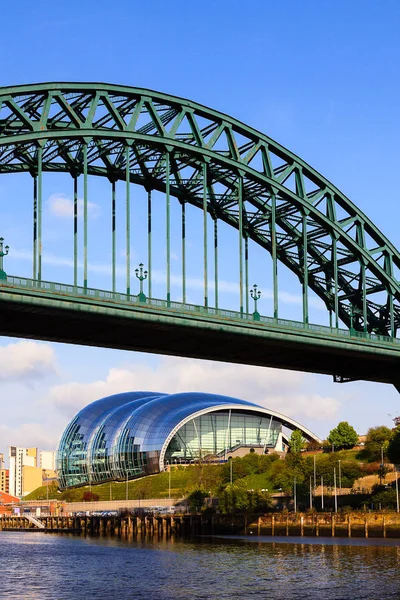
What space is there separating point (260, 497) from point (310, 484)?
21.2 feet

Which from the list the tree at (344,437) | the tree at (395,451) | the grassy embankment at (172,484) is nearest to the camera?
the tree at (395,451)

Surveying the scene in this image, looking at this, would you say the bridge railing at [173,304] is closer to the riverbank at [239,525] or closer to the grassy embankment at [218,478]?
the riverbank at [239,525]

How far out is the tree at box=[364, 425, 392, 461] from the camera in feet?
452

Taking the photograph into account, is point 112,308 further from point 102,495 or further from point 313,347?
point 102,495

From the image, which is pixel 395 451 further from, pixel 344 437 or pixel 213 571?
pixel 213 571

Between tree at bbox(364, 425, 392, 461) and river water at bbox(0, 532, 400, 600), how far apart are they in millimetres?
39327

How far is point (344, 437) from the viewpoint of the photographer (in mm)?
156750

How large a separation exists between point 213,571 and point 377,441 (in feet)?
256

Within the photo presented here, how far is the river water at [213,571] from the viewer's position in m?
56.6

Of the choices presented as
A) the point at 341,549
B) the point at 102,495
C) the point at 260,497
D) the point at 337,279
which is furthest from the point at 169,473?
the point at 337,279

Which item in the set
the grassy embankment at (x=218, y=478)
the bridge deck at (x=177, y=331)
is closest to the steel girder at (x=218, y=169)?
the bridge deck at (x=177, y=331)

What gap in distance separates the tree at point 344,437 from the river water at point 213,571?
55.3 metres

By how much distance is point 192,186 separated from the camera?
72.1 m

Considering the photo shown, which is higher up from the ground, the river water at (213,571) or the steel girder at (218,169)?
the steel girder at (218,169)
